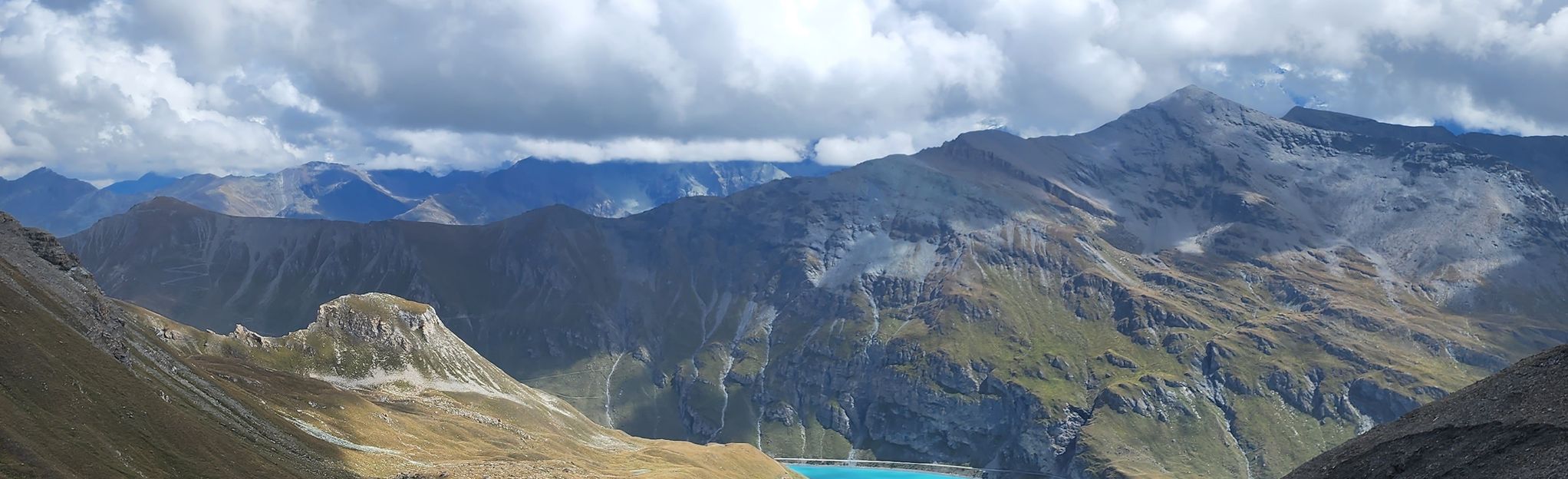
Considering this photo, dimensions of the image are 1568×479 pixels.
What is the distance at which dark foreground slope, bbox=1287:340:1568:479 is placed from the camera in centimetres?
8062

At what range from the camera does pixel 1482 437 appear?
283 feet

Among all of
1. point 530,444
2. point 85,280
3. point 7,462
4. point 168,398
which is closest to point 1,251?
point 85,280

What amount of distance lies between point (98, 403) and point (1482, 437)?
119 metres

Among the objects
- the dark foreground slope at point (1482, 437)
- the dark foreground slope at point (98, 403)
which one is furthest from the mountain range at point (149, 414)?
the dark foreground slope at point (1482, 437)

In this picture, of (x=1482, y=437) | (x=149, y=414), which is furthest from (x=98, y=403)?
(x=1482, y=437)

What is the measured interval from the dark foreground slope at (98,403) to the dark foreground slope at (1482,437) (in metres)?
101

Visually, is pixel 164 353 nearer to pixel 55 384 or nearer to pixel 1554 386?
pixel 55 384

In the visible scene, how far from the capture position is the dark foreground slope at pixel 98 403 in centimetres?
8769

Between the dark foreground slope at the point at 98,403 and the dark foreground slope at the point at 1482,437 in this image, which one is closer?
the dark foreground slope at the point at 1482,437

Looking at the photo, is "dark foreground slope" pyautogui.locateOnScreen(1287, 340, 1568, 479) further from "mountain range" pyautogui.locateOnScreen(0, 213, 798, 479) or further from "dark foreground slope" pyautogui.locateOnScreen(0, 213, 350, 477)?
"dark foreground slope" pyautogui.locateOnScreen(0, 213, 350, 477)

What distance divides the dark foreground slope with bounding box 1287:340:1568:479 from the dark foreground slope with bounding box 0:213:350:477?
101303 millimetres

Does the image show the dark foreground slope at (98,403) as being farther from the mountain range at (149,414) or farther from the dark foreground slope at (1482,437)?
the dark foreground slope at (1482,437)

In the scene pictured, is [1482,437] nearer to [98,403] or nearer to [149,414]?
[149,414]

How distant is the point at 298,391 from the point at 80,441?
8090cm
